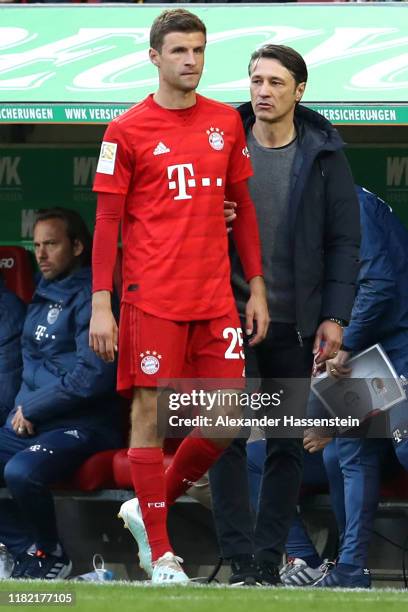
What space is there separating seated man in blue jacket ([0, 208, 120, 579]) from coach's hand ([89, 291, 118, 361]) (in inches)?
67.7

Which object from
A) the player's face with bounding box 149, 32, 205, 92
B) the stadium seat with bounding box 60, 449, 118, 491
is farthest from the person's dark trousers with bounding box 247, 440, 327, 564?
the player's face with bounding box 149, 32, 205, 92

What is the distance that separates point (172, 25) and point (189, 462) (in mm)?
1498

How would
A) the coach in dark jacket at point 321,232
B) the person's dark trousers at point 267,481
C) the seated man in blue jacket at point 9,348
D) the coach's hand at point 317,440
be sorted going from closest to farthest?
the person's dark trousers at point 267,481, the coach in dark jacket at point 321,232, the coach's hand at point 317,440, the seated man in blue jacket at point 9,348

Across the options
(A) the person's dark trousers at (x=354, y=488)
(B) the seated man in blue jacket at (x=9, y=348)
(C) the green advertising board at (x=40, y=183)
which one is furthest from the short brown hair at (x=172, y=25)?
(C) the green advertising board at (x=40, y=183)

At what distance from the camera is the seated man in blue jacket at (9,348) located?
757 centimetres

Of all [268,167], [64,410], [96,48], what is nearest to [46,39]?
[96,48]

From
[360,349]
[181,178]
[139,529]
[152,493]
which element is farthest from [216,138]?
[360,349]

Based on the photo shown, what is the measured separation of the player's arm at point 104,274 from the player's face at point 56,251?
2073mm

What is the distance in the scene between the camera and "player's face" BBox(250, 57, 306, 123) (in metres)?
5.57

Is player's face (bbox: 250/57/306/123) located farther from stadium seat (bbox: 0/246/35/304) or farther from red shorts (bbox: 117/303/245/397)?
stadium seat (bbox: 0/246/35/304)

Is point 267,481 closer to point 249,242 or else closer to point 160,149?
point 249,242

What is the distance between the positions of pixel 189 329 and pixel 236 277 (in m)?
0.36

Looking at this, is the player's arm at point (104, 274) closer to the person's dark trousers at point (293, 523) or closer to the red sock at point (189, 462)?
the red sock at point (189, 462)

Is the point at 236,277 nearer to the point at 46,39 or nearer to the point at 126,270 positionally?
the point at 126,270
